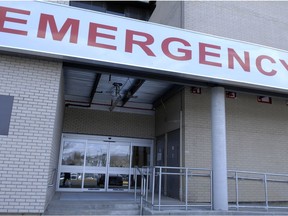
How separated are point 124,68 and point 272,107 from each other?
20.1ft

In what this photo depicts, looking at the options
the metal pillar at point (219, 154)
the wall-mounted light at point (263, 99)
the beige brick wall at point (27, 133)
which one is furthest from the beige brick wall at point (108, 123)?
the beige brick wall at point (27, 133)

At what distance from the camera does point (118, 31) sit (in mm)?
6348

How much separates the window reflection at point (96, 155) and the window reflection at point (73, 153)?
0.73ft

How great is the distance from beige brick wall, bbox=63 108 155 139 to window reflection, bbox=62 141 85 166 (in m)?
0.52

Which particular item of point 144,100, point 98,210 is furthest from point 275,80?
point 98,210

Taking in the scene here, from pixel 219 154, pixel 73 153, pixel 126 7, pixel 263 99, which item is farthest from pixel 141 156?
pixel 126 7

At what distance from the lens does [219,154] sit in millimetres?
7008

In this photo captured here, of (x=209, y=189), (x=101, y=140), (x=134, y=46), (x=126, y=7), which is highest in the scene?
(x=126, y=7)

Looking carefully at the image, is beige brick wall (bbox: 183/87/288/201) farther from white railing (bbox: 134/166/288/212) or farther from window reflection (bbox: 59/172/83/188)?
window reflection (bbox: 59/172/83/188)

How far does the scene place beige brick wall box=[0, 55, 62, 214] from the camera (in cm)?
538

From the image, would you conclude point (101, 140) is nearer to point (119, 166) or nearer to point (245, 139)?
point (119, 166)

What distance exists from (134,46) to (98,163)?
5799 millimetres

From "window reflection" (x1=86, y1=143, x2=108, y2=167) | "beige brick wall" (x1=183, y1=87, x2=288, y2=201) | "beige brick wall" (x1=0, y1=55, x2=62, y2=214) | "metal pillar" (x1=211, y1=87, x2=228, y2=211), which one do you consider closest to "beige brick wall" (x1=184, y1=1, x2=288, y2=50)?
"beige brick wall" (x1=183, y1=87, x2=288, y2=201)

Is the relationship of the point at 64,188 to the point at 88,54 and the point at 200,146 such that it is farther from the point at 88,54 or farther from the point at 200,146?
the point at 88,54
